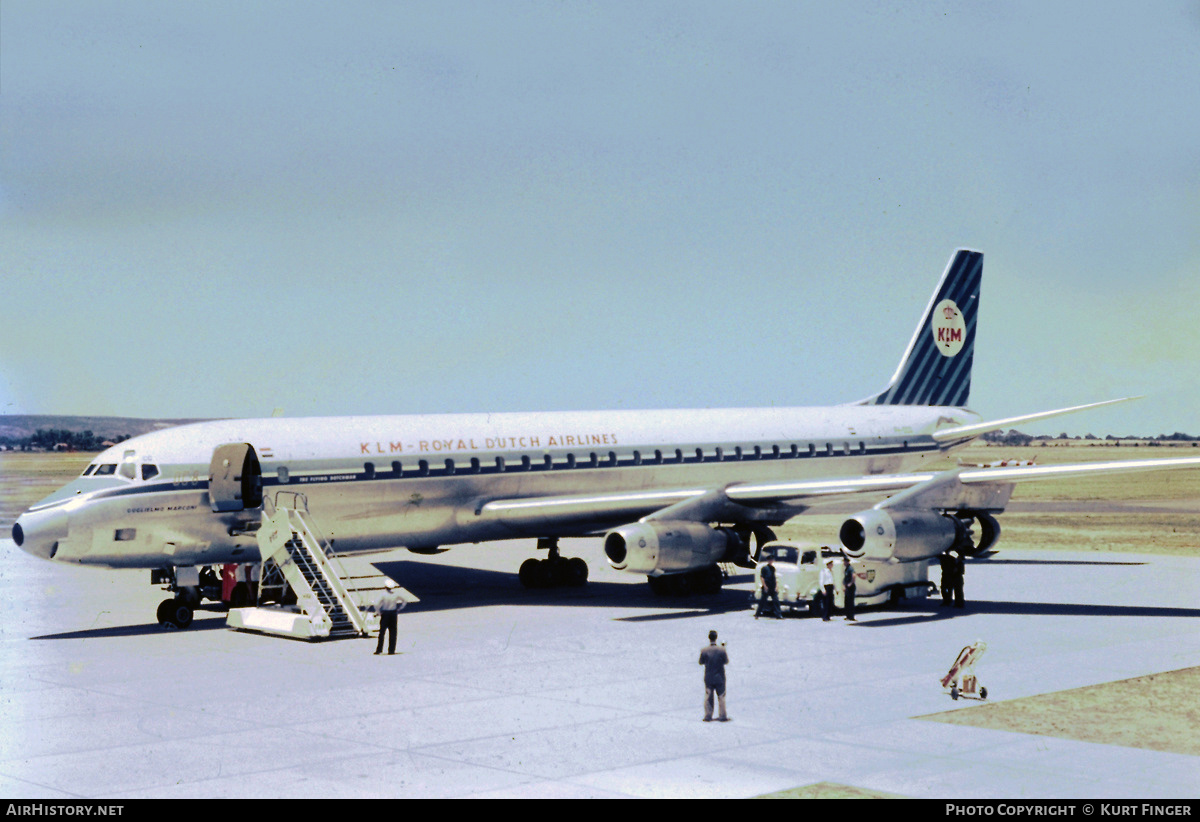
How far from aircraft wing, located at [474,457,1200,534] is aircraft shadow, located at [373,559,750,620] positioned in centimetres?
203

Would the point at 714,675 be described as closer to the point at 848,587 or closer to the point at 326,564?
the point at 848,587

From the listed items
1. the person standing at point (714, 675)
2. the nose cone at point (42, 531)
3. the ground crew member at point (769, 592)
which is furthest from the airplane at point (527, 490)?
the person standing at point (714, 675)

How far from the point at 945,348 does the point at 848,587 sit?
19588 mm

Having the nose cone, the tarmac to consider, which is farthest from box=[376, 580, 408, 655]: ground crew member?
the nose cone

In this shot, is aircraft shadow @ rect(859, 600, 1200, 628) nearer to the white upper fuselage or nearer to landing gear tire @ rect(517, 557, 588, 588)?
the white upper fuselage

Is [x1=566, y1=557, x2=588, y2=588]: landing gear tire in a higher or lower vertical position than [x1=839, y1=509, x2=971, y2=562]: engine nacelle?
lower

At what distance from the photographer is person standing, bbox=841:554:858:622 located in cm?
2903

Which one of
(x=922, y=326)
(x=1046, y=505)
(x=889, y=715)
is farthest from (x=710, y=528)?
(x=1046, y=505)

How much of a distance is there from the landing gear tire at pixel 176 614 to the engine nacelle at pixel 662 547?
9.71 metres

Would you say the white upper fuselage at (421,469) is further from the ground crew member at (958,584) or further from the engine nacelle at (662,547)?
the ground crew member at (958,584)

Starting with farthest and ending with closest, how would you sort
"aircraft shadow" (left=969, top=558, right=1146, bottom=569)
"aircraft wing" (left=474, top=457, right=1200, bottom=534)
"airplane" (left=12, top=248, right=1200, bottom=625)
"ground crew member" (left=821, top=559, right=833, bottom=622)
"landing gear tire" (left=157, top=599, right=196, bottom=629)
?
1. "aircraft shadow" (left=969, top=558, right=1146, bottom=569)
2. "aircraft wing" (left=474, top=457, right=1200, bottom=534)
3. "ground crew member" (left=821, top=559, right=833, bottom=622)
4. "airplane" (left=12, top=248, right=1200, bottom=625)
5. "landing gear tire" (left=157, top=599, right=196, bottom=629)

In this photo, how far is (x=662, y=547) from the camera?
101ft

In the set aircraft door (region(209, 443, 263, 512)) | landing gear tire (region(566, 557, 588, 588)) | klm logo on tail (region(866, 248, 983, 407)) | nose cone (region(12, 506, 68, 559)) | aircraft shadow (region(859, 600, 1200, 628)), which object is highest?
klm logo on tail (region(866, 248, 983, 407))

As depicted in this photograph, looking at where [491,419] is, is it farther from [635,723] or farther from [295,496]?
[635,723]
